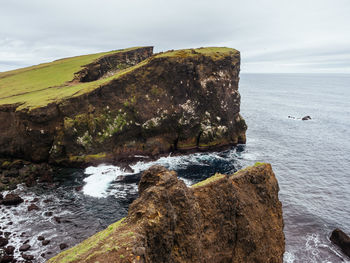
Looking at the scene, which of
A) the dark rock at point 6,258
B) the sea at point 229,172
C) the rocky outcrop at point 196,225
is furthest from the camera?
the sea at point 229,172

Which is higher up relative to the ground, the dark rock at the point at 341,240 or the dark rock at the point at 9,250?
the dark rock at the point at 9,250

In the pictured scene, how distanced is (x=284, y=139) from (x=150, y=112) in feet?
137

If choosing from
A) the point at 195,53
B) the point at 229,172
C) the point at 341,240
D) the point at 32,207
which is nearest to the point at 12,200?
the point at 32,207

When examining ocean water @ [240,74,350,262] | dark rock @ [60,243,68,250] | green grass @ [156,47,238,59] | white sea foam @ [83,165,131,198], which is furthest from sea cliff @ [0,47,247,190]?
dark rock @ [60,243,68,250]

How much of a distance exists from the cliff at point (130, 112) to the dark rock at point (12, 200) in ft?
41.9

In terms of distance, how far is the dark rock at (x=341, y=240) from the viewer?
90.5 ft

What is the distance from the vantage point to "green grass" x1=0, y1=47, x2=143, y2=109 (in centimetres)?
5138

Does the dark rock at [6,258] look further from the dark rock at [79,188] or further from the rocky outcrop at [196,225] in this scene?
the rocky outcrop at [196,225]

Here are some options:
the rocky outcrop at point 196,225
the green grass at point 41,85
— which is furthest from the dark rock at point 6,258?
the green grass at point 41,85

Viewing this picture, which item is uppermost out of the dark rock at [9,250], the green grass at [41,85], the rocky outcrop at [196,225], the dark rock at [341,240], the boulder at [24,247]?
the green grass at [41,85]

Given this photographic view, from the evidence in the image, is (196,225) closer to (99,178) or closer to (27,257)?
(27,257)

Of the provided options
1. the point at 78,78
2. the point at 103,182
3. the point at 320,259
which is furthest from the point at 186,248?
the point at 78,78

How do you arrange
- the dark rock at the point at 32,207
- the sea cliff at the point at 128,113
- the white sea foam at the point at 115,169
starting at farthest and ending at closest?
the sea cliff at the point at 128,113, the white sea foam at the point at 115,169, the dark rock at the point at 32,207

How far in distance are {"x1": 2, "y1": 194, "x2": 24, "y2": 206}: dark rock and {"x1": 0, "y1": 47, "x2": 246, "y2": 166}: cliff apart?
12783 mm
